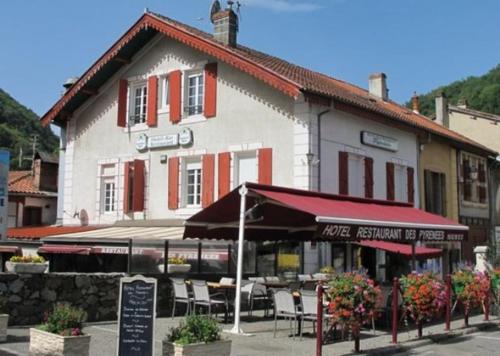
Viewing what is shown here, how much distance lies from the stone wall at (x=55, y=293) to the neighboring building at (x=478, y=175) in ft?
54.8

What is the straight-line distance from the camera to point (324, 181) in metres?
17.6

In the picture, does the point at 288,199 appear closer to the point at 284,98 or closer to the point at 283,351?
the point at 283,351

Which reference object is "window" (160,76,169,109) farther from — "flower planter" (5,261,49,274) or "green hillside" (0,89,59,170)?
"green hillside" (0,89,59,170)

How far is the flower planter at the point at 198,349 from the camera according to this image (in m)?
7.38

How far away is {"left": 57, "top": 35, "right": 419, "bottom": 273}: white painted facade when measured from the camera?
57.0 feet

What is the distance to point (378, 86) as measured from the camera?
92.4ft

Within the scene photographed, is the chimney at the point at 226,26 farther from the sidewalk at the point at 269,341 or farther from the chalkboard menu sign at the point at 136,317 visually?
the chalkboard menu sign at the point at 136,317

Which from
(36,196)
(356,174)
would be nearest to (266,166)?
(356,174)

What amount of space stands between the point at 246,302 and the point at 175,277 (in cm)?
195

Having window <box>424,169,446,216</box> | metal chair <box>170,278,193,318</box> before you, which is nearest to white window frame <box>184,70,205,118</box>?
metal chair <box>170,278,193,318</box>

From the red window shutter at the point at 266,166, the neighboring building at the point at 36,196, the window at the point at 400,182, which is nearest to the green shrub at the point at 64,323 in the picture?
the red window shutter at the point at 266,166

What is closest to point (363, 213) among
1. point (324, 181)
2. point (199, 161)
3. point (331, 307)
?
point (331, 307)

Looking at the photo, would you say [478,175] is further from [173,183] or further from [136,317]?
[136,317]

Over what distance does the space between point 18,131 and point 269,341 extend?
5690 cm
